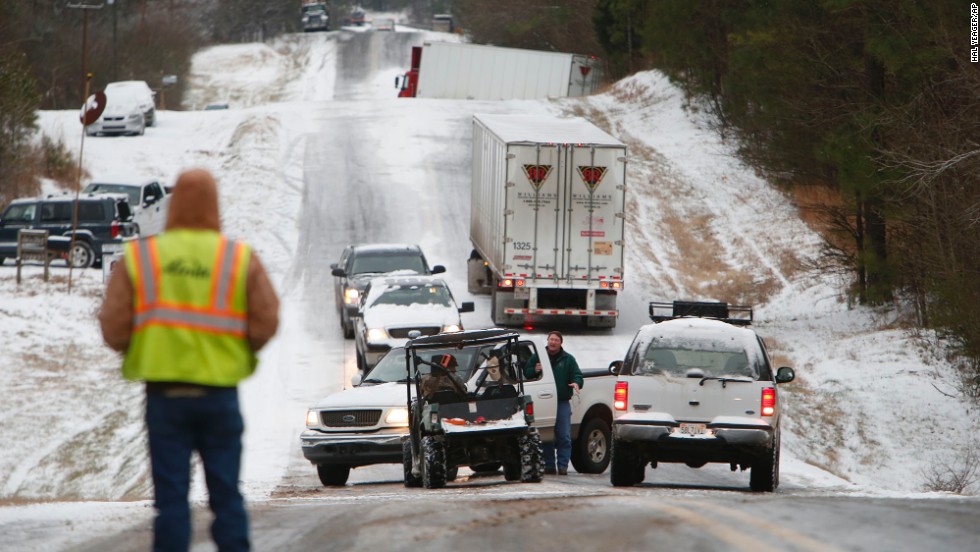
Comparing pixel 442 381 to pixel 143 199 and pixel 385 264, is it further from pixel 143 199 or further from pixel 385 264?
pixel 143 199

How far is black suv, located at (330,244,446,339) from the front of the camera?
25156mm

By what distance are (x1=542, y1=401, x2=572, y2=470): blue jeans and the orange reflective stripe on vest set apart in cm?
904

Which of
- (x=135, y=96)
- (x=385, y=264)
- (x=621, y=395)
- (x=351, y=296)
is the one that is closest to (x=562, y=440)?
(x=621, y=395)

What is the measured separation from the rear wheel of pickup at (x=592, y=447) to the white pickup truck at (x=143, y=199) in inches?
778

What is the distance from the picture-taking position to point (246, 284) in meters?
5.73

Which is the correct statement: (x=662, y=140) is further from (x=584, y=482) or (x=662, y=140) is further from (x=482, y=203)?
(x=584, y=482)

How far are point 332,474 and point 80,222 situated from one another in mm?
19558

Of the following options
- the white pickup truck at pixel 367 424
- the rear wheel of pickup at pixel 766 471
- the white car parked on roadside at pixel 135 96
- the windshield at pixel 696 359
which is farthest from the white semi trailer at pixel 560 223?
the white car parked on roadside at pixel 135 96

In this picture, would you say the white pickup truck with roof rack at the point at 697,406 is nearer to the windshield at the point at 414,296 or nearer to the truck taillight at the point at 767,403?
the truck taillight at the point at 767,403

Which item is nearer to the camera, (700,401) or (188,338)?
(188,338)

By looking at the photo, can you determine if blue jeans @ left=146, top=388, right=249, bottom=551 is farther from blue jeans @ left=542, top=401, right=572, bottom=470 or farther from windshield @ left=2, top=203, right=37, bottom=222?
windshield @ left=2, top=203, right=37, bottom=222

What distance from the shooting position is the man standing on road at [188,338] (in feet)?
18.5

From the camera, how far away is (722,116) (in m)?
48.5

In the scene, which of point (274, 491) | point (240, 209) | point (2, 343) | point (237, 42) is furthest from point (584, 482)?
point (237, 42)
